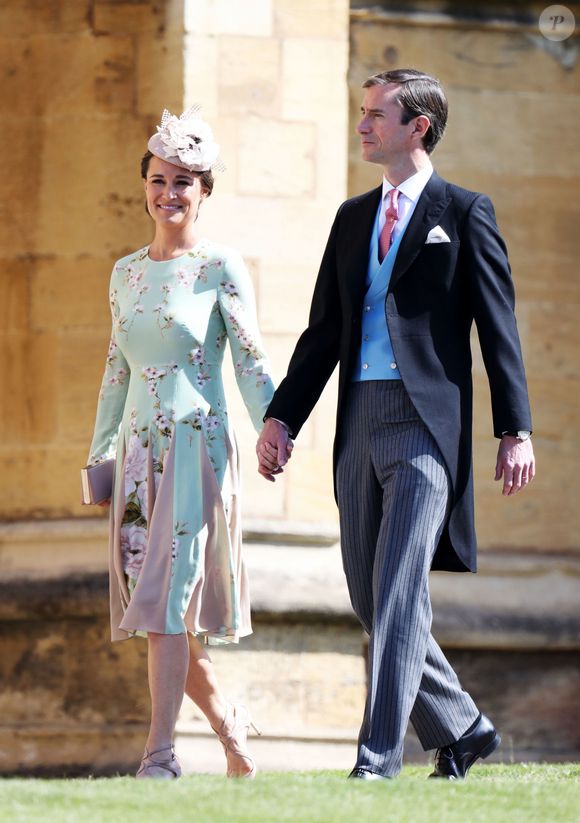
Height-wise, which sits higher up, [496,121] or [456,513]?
[496,121]

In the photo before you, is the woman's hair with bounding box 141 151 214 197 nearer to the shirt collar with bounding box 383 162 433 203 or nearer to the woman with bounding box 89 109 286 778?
the woman with bounding box 89 109 286 778

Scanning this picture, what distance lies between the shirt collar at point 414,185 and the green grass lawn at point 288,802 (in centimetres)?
165

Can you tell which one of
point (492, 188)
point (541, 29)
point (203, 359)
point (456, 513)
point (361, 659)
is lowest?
point (361, 659)

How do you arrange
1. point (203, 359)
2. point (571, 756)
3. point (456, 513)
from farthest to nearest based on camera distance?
point (571, 756) < point (203, 359) < point (456, 513)

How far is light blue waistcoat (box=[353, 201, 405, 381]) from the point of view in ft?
16.8

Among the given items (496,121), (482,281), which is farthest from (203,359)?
(496,121)

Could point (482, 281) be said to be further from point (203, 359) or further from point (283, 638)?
point (283, 638)

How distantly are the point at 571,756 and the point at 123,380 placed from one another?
9.93ft

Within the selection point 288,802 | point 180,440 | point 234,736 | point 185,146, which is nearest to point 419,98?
point 185,146

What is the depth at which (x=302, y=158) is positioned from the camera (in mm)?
7406

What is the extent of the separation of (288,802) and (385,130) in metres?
2.02

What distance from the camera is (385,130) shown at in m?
5.30

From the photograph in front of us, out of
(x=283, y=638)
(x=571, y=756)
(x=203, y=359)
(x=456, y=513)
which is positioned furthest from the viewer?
(x=571, y=756)

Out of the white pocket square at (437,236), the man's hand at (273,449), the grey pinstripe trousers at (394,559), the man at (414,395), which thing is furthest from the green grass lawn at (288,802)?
the white pocket square at (437,236)
